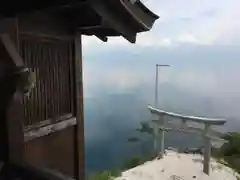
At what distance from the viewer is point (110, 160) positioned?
7.27 m

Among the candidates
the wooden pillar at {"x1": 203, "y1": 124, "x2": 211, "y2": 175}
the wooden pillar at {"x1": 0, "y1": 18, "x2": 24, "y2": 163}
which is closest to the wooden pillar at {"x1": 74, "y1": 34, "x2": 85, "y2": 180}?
the wooden pillar at {"x1": 0, "y1": 18, "x2": 24, "y2": 163}

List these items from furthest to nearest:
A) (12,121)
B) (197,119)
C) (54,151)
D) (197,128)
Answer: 1. (197,128)
2. (197,119)
3. (54,151)
4. (12,121)

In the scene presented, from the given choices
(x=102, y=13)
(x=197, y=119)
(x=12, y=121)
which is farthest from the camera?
(x=197, y=119)

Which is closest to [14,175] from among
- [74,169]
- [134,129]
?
[74,169]

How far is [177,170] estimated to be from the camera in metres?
6.61

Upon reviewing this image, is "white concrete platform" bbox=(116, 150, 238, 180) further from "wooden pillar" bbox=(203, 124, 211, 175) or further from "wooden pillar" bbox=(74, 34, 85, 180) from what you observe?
"wooden pillar" bbox=(74, 34, 85, 180)

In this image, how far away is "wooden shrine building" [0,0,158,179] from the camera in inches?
54.3

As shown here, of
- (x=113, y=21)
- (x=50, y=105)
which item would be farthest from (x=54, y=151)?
(x=113, y=21)

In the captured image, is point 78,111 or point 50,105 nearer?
point 50,105

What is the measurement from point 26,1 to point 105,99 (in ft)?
23.2

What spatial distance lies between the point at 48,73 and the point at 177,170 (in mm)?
5126

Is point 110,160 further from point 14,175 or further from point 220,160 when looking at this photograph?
point 14,175

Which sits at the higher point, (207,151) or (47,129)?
(47,129)

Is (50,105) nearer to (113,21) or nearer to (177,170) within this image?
(113,21)
